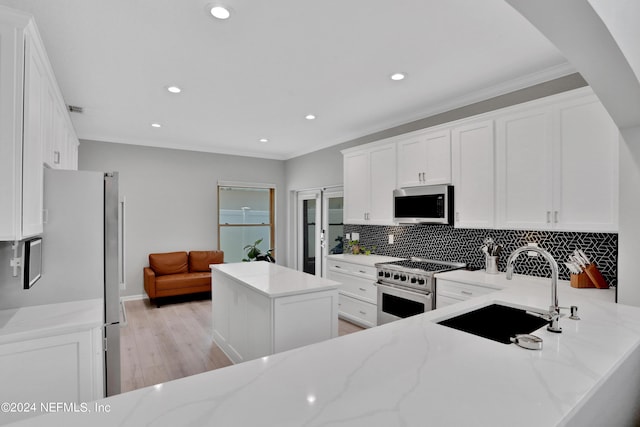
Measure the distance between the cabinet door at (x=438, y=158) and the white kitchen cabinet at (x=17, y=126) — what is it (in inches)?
130

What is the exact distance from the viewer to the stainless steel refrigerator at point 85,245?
2268 mm

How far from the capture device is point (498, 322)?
1.96 metres

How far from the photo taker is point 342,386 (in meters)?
0.95

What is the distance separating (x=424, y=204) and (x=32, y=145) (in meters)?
3.28

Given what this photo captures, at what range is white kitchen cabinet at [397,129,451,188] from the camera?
3.45m

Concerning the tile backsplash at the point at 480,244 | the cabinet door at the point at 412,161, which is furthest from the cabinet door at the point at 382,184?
the tile backsplash at the point at 480,244

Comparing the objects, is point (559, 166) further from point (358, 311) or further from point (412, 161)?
point (358, 311)

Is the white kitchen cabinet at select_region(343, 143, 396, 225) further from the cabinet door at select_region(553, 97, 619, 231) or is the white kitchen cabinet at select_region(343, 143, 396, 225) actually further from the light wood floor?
the cabinet door at select_region(553, 97, 619, 231)

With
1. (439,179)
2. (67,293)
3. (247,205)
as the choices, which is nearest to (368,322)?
(439,179)

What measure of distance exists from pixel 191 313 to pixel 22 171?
11.1 feet

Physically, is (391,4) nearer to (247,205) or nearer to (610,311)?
(610,311)

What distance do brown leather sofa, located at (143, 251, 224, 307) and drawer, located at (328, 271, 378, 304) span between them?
2337mm

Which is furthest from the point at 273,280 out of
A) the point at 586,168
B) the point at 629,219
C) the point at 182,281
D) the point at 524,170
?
the point at 182,281

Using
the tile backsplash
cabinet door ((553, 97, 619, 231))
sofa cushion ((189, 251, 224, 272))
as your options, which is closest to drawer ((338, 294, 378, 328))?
the tile backsplash
